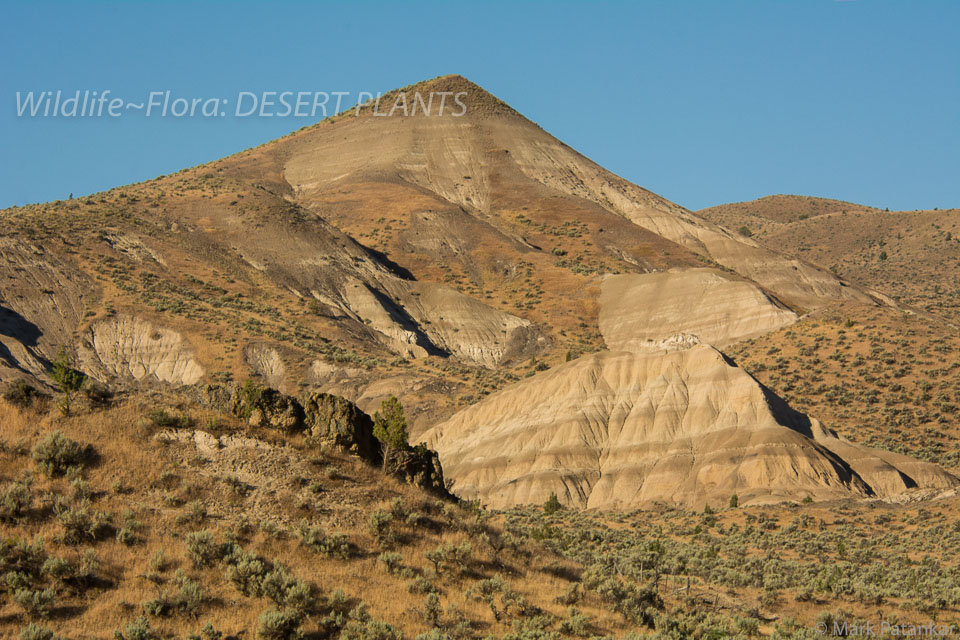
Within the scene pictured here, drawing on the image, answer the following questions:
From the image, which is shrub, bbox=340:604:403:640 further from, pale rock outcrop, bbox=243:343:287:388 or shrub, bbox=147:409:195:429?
pale rock outcrop, bbox=243:343:287:388

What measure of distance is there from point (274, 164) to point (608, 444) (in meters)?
106

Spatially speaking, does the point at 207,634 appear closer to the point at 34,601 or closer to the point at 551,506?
the point at 34,601

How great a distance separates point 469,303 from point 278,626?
295 ft

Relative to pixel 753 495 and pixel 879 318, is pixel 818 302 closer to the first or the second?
pixel 879 318

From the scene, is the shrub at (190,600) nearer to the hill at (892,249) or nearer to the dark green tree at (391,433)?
the dark green tree at (391,433)

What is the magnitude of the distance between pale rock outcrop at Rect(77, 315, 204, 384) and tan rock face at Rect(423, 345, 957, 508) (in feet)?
75.0

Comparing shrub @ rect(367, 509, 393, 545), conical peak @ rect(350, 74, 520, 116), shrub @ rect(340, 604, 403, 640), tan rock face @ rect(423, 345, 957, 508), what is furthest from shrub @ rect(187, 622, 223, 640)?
conical peak @ rect(350, 74, 520, 116)

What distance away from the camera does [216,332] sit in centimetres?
8288

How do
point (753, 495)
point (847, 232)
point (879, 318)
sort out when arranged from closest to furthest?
point (753, 495) → point (879, 318) → point (847, 232)

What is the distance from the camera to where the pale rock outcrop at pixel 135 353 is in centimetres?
7725

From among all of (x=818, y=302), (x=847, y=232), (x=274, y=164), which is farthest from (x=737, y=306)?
(x=847, y=232)

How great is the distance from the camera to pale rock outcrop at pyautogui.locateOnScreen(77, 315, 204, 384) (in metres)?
77.2

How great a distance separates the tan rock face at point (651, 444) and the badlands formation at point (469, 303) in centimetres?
16

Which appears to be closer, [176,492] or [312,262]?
[176,492]
